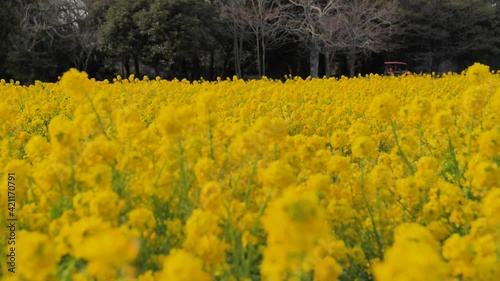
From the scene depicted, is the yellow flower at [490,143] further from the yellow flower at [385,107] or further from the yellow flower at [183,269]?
the yellow flower at [183,269]

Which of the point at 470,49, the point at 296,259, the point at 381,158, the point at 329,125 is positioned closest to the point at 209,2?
the point at 470,49

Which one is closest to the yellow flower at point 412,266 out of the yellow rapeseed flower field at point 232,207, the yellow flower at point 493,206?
the yellow rapeseed flower field at point 232,207

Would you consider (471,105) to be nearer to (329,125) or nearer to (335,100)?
(329,125)

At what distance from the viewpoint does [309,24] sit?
2786 cm

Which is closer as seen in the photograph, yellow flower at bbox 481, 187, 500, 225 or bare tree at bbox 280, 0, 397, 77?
yellow flower at bbox 481, 187, 500, 225

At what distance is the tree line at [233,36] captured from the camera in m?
28.0

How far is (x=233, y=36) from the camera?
3250 centimetres

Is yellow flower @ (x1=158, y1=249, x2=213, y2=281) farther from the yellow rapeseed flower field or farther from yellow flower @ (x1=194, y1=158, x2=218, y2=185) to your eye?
yellow flower @ (x1=194, y1=158, x2=218, y2=185)

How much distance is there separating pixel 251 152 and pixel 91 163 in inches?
25.4

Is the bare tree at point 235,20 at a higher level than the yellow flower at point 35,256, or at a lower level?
higher

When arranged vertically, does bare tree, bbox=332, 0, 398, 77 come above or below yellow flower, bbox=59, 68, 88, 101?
above

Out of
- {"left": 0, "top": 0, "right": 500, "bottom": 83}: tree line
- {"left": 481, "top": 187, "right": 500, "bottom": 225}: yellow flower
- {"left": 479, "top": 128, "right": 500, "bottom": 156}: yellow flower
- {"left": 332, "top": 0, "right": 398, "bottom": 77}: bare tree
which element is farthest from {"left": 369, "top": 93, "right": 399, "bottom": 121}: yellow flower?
{"left": 0, "top": 0, "right": 500, "bottom": 83}: tree line

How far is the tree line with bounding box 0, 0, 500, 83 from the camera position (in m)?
28.0

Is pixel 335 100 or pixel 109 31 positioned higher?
pixel 109 31
